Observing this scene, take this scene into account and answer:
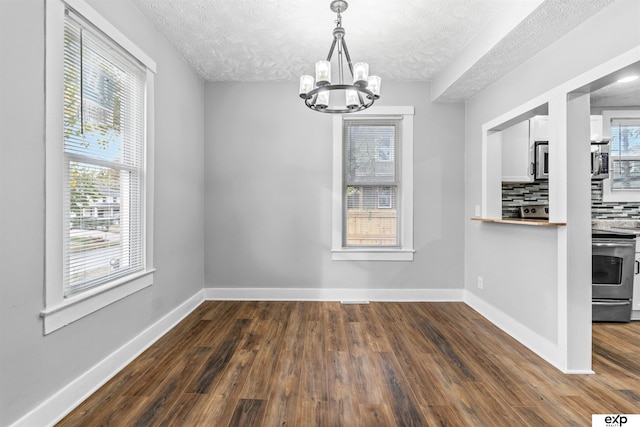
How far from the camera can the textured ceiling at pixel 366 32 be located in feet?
7.82

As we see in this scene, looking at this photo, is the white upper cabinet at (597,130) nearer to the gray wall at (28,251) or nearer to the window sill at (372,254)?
the window sill at (372,254)

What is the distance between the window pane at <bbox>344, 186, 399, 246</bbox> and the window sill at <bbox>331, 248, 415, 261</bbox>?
0.13 m

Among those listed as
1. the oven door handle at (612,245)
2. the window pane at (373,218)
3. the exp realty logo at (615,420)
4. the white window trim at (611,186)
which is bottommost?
the exp realty logo at (615,420)

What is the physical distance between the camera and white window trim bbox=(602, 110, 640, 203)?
12.9 ft

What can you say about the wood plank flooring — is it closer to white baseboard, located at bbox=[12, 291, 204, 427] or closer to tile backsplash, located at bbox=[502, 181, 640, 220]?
white baseboard, located at bbox=[12, 291, 204, 427]

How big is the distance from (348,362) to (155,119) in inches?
102

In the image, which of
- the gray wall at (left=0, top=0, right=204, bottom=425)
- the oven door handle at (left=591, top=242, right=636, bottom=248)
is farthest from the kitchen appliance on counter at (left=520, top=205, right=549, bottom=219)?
the gray wall at (left=0, top=0, right=204, bottom=425)

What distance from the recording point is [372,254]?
3.98 metres

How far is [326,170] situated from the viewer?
3.96 metres

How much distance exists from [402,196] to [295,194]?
136 cm

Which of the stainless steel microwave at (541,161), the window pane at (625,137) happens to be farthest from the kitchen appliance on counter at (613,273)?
the window pane at (625,137)

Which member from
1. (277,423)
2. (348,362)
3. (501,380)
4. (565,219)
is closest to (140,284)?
(277,423)

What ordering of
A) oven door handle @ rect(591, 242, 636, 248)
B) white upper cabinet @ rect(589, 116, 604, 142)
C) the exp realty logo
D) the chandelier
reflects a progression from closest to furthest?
1. the exp realty logo
2. the chandelier
3. oven door handle @ rect(591, 242, 636, 248)
4. white upper cabinet @ rect(589, 116, 604, 142)

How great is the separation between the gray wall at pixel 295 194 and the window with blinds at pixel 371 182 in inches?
9.8
